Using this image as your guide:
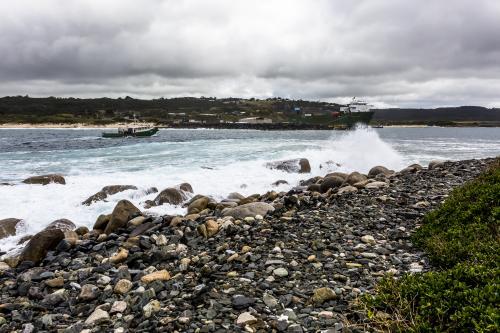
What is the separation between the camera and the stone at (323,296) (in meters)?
4.39

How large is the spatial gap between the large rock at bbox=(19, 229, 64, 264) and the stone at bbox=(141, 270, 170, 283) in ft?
11.4

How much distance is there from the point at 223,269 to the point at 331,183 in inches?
363

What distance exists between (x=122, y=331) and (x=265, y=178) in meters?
15.1

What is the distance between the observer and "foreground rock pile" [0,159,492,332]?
4258 mm

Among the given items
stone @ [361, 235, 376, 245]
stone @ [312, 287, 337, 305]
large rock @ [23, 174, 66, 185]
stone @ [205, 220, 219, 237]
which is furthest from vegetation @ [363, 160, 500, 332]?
large rock @ [23, 174, 66, 185]

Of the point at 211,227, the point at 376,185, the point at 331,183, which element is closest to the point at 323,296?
the point at 211,227

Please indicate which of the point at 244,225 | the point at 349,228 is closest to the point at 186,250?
the point at 244,225

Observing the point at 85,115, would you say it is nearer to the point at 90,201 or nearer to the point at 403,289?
the point at 90,201

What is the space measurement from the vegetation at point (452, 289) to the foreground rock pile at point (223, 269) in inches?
12.0

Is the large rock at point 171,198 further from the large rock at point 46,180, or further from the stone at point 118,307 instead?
the stone at point 118,307

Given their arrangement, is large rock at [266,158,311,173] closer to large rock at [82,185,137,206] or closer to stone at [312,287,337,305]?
large rock at [82,185,137,206]

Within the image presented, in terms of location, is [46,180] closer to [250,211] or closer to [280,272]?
[250,211]

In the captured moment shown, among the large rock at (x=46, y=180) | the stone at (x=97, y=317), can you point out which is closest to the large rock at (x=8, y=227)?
the large rock at (x=46, y=180)

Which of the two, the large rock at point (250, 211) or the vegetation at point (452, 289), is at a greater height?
the vegetation at point (452, 289)
